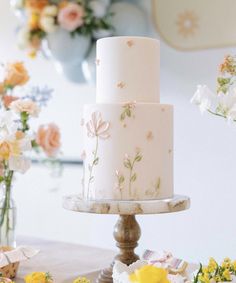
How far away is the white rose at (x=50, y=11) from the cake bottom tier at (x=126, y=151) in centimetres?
114

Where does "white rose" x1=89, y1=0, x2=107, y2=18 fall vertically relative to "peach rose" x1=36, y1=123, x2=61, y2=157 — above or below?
above

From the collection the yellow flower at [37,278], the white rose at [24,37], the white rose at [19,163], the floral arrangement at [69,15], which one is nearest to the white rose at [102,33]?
the floral arrangement at [69,15]

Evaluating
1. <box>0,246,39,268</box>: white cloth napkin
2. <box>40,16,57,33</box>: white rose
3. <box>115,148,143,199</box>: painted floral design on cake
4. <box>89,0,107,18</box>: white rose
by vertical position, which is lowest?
<box>0,246,39,268</box>: white cloth napkin

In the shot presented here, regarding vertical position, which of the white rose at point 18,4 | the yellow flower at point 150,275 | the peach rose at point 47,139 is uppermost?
the white rose at point 18,4

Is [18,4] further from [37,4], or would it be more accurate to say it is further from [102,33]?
[102,33]

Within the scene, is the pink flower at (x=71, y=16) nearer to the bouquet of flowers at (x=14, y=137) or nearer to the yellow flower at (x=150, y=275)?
the bouquet of flowers at (x=14, y=137)

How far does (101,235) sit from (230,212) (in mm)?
662

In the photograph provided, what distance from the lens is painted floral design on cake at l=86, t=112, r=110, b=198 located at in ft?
3.95

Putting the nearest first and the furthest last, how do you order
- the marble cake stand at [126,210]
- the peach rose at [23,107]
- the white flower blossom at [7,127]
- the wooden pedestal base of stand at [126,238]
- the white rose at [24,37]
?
the marble cake stand at [126,210]
the wooden pedestal base of stand at [126,238]
the white flower blossom at [7,127]
the peach rose at [23,107]
the white rose at [24,37]

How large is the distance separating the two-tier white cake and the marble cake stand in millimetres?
47

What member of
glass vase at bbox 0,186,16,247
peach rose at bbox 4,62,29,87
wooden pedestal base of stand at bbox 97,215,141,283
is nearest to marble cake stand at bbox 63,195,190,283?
wooden pedestal base of stand at bbox 97,215,141,283

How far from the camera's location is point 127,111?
120cm

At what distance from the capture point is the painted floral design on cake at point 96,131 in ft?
3.95

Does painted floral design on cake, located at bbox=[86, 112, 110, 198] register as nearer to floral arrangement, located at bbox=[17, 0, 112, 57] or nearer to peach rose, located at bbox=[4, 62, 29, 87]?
peach rose, located at bbox=[4, 62, 29, 87]
